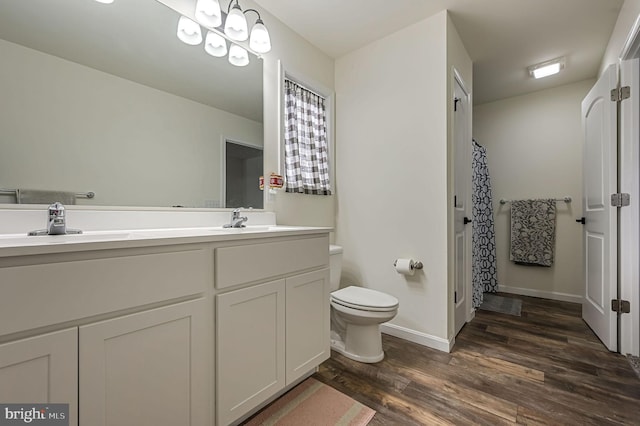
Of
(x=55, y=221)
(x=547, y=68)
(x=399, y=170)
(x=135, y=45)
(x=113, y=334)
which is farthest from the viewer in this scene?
(x=547, y=68)

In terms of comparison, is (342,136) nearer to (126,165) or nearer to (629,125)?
(126,165)

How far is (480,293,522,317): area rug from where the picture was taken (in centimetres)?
274

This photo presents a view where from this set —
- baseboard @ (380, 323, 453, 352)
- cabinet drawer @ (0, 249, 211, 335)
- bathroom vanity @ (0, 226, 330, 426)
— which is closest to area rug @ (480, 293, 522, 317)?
baseboard @ (380, 323, 453, 352)

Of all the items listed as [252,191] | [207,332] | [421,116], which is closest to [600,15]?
[421,116]

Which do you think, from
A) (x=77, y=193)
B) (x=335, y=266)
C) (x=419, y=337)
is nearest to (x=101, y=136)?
(x=77, y=193)

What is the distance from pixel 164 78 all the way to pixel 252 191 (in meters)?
0.79

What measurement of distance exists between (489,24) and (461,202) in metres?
1.34

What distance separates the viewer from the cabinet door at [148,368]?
31.5 inches

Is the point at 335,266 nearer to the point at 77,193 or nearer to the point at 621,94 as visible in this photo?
the point at 77,193

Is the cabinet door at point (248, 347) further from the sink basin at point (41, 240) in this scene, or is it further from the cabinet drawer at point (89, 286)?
the sink basin at point (41, 240)

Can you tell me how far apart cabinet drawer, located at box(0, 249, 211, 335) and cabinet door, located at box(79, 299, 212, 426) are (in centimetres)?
5

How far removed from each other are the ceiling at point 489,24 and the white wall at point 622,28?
0.17ft

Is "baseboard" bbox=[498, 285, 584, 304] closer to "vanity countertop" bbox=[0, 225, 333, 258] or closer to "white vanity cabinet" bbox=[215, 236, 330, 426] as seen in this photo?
"white vanity cabinet" bbox=[215, 236, 330, 426]

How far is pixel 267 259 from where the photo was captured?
1.28 m
